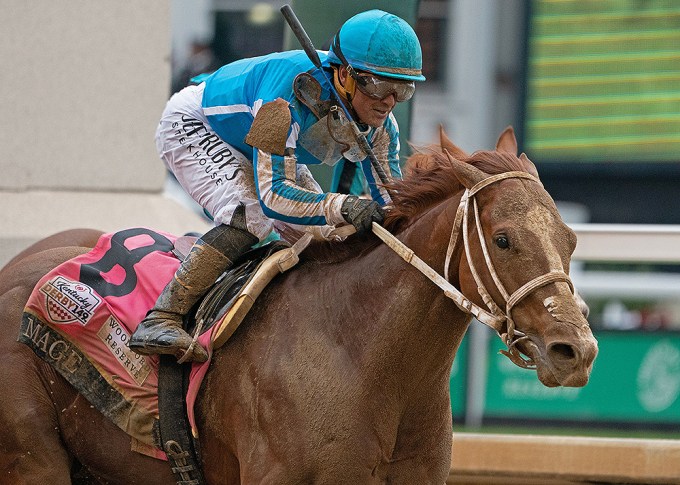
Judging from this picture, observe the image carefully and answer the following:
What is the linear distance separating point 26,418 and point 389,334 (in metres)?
1.45

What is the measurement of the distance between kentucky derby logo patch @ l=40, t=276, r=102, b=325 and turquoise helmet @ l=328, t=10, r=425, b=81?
132 centimetres

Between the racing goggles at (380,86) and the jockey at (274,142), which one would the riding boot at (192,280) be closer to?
the jockey at (274,142)

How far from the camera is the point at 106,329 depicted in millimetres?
4789

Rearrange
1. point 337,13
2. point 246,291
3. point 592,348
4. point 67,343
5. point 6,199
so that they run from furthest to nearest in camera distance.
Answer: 1. point 6,199
2. point 337,13
3. point 67,343
4. point 246,291
5. point 592,348

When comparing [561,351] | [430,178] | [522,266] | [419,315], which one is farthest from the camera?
[430,178]

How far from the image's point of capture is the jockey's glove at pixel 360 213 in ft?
14.3

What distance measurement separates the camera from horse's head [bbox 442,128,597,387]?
3.77m

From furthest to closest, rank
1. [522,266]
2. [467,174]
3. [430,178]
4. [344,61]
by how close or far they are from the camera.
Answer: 1. [344,61]
2. [430,178]
3. [467,174]
4. [522,266]

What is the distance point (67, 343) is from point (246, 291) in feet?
Answer: 2.71

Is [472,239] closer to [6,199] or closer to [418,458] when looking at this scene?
[418,458]

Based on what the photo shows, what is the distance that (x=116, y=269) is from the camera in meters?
4.93

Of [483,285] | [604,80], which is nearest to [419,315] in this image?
[483,285]

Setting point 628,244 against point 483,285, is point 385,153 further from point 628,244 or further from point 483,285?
point 628,244

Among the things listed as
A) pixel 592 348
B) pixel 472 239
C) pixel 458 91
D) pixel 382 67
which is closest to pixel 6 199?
pixel 382 67
